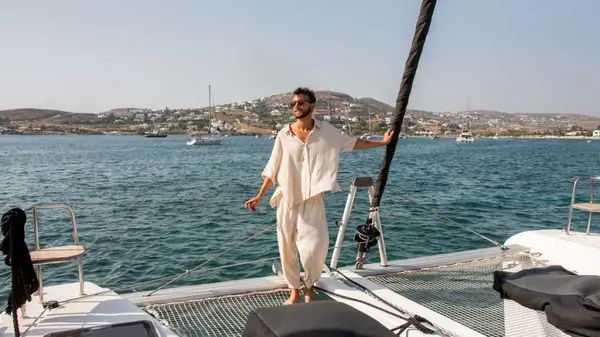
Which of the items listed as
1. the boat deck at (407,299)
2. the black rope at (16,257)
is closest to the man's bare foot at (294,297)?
the boat deck at (407,299)

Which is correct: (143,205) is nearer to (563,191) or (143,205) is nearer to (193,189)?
(193,189)

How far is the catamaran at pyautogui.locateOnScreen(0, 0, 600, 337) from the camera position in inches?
106

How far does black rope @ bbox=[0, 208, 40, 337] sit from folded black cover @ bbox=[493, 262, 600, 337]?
11.3ft

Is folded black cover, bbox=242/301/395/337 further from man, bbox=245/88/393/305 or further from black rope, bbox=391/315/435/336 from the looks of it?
man, bbox=245/88/393/305

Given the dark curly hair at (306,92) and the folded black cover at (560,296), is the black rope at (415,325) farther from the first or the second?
the dark curly hair at (306,92)

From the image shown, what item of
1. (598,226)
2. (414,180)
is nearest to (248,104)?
Result: (414,180)

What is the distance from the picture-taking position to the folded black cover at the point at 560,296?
9.17 feet

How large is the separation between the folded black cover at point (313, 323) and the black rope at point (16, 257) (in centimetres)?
170

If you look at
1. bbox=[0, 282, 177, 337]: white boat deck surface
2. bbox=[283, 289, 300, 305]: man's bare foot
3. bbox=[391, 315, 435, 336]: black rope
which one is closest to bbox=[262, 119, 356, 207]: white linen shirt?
bbox=[283, 289, 300, 305]: man's bare foot

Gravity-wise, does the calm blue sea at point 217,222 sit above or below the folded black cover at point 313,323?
below

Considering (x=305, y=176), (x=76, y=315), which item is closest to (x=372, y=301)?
(x=305, y=176)

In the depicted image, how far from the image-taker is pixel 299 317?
1.96 m

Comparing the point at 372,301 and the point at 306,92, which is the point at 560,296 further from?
the point at 306,92

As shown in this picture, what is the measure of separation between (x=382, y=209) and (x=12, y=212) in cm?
1371
